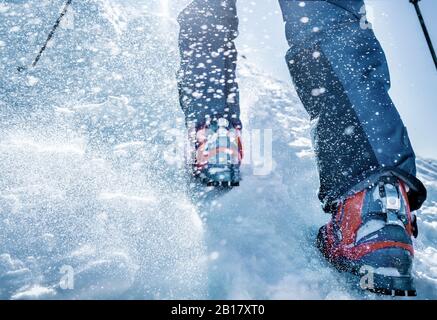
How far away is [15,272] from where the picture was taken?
108 centimetres

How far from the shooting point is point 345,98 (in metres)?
1.31

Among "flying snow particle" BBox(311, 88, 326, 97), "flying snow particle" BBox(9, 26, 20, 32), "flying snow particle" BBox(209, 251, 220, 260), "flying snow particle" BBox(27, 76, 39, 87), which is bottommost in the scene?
"flying snow particle" BBox(209, 251, 220, 260)

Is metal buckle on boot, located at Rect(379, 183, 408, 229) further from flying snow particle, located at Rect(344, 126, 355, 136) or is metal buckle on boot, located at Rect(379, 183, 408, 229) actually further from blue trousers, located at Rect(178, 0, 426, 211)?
flying snow particle, located at Rect(344, 126, 355, 136)

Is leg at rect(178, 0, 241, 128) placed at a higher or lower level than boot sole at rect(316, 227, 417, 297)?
higher

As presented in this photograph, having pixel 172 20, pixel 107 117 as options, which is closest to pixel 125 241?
pixel 107 117

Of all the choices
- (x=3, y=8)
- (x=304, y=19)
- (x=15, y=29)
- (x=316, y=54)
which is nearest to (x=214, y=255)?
(x=316, y=54)

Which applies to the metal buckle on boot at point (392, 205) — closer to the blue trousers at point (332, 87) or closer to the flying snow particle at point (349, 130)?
the blue trousers at point (332, 87)

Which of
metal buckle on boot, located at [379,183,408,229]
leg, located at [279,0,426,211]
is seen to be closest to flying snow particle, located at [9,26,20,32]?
leg, located at [279,0,426,211]

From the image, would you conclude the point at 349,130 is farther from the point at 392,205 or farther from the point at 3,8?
the point at 3,8

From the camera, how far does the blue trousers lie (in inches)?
48.2

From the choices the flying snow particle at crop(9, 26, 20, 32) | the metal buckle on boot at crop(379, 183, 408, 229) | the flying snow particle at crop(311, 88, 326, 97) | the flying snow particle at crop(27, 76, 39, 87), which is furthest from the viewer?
the flying snow particle at crop(9, 26, 20, 32)

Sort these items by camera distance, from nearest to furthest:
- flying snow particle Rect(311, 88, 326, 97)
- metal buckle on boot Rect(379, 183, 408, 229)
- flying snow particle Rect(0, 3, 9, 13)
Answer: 1. metal buckle on boot Rect(379, 183, 408, 229)
2. flying snow particle Rect(311, 88, 326, 97)
3. flying snow particle Rect(0, 3, 9, 13)

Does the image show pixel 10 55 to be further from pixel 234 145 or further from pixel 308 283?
pixel 308 283

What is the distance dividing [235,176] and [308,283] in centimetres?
57
